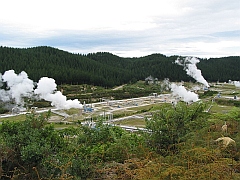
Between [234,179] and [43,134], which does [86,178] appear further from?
[234,179]

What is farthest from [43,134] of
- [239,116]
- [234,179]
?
[239,116]

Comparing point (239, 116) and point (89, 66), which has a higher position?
point (89, 66)

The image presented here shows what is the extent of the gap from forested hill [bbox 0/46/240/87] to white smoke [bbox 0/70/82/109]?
50.5 ft

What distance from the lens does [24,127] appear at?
9.29 meters

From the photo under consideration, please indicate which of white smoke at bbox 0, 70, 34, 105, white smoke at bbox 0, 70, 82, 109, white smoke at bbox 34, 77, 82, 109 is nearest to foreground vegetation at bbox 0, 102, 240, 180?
white smoke at bbox 34, 77, 82, 109

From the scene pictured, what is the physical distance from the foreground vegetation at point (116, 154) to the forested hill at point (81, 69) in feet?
208

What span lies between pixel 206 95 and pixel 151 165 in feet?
217

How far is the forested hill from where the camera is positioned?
78294mm

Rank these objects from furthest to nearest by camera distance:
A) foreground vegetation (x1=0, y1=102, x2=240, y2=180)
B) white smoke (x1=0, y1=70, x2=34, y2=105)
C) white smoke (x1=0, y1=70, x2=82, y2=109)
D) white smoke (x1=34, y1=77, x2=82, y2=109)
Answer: white smoke (x1=0, y1=70, x2=34, y2=105), white smoke (x1=0, y1=70, x2=82, y2=109), white smoke (x1=34, y1=77, x2=82, y2=109), foreground vegetation (x1=0, y1=102, x2=240, y2=180)

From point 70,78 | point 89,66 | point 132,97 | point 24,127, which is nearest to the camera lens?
point 24,127

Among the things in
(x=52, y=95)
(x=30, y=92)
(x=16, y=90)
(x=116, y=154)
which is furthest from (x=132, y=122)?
(x=116, y=154)

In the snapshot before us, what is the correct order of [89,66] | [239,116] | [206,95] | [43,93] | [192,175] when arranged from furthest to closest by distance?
1. [89,66]
2. [206,95]
3. [43,93]
4. [239,116]
5. [192,175]

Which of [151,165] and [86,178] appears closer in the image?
[151,165]

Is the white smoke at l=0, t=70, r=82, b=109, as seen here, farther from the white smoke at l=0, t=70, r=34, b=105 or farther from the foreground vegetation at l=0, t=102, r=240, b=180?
the foreground vegetation at l=0, t=102, r=240, b=180
